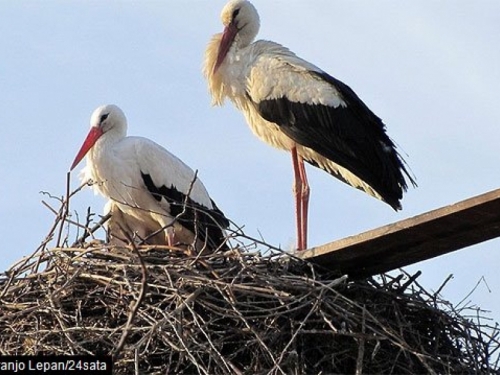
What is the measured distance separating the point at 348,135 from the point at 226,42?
1.25m

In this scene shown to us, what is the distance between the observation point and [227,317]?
6.90 meters

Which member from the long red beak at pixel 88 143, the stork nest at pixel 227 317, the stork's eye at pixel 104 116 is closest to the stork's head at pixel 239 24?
the stork's eye at pixel 104 116

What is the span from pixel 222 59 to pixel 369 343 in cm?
293

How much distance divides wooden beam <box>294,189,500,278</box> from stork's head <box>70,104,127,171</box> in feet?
7.57

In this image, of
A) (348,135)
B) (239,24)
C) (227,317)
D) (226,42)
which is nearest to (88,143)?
(226,42)

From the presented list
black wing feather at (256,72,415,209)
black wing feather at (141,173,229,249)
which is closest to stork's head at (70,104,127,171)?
black wing feather at (141,173,229,249)

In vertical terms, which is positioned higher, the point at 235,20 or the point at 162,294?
the point at 235,20

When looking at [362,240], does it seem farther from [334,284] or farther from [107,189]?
[107,189]

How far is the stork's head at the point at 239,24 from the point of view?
9.62m

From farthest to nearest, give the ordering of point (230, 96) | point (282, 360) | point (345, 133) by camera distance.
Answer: point (230, 96) < point (345, 133) < point (282, 360)

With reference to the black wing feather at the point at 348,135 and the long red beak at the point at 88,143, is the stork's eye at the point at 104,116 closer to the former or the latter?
the long red beak at the point at 88,143

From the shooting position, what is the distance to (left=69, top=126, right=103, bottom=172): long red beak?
920 cm

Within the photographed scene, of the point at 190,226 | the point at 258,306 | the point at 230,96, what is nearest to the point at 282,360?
the point at 258,306

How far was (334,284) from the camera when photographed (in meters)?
→ 6.99
